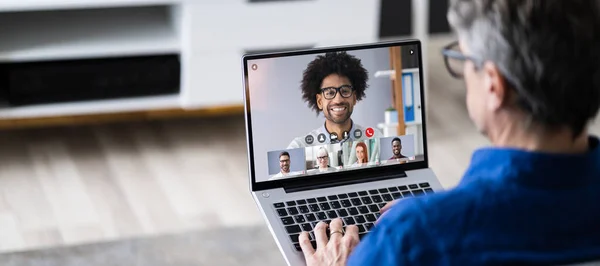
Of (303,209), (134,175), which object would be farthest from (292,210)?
(134,175)

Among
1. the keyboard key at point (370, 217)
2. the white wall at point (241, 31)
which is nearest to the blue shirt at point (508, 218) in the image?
the keyboard key at point (370, 217)

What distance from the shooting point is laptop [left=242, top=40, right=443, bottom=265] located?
56.2 inches

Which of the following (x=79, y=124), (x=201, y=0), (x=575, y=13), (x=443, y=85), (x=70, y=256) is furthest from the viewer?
(x=443, y=85)

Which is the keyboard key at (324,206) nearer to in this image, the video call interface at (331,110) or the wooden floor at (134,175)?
the video call interface at (331,110)

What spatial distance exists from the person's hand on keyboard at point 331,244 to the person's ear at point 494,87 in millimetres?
338

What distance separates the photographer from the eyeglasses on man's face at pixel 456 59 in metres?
1.07

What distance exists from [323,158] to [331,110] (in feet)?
0.25

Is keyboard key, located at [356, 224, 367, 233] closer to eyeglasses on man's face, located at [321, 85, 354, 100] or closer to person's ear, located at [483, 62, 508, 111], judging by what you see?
eyeglasses on man's face, located at [321, 85, 354, 100]

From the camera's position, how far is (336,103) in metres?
1.44

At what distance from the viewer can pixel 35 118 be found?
2906mm

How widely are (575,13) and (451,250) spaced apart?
0.91 ft

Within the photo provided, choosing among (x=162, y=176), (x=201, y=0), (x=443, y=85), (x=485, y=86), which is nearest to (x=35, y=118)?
(x=162, y=176)

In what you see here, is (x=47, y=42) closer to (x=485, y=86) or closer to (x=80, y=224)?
A: (x=80, y=224)

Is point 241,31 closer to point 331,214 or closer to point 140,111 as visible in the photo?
point 140,111
